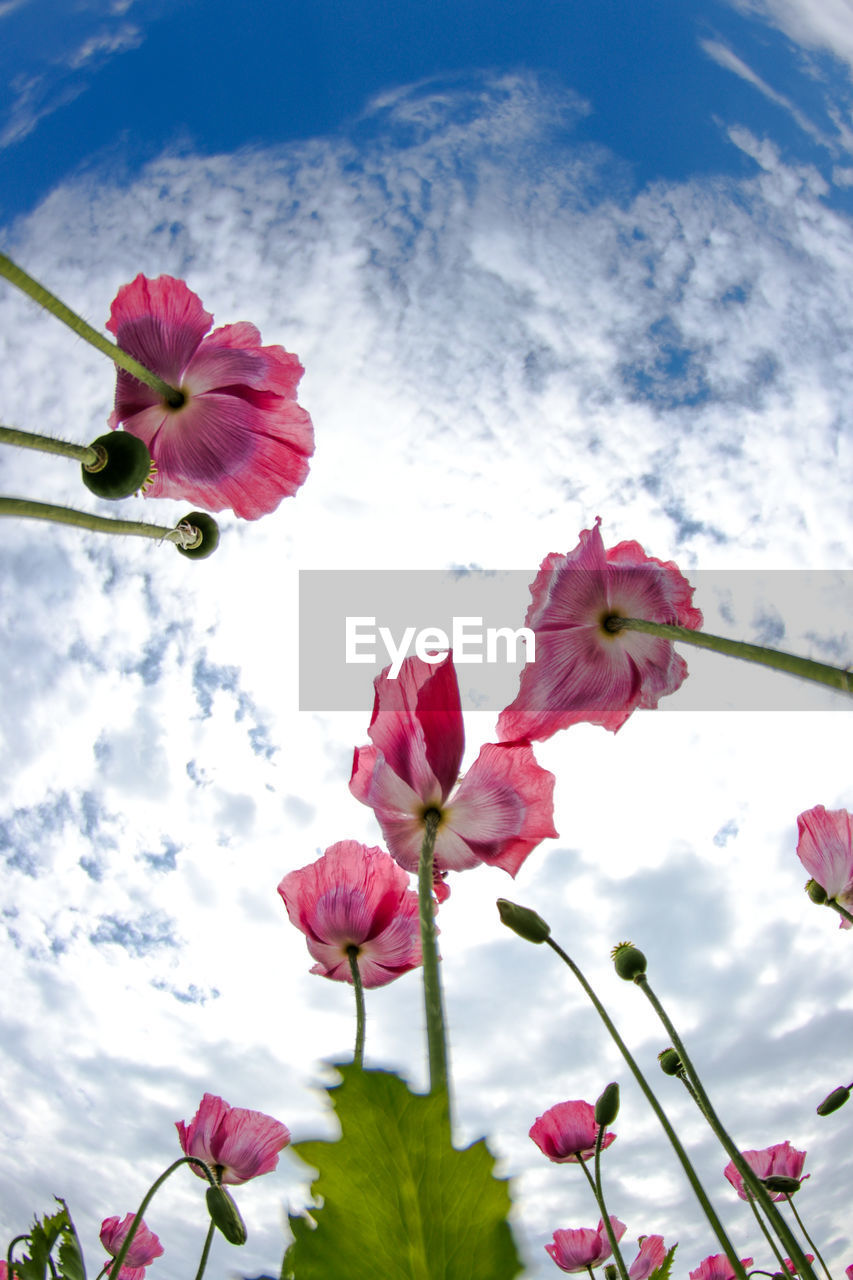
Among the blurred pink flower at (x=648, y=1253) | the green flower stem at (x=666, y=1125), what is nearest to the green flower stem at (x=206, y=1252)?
the green flower stem at (x=666, y=1125)

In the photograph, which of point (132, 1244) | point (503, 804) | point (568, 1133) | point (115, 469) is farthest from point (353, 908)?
point (132, 1244)

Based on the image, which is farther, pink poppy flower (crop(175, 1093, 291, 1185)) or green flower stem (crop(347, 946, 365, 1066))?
pink poppy flower (crop(175, 1093, 291, 1185))

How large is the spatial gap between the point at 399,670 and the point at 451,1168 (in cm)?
88

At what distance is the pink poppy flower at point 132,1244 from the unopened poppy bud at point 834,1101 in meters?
2.88

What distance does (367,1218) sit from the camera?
364 millimetres

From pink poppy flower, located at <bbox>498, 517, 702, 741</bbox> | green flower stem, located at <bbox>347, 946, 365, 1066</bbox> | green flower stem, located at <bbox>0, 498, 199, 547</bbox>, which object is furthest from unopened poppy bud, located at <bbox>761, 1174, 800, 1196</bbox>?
green flower stem, located at <bbox>0, 498, 199, 547</bbox>

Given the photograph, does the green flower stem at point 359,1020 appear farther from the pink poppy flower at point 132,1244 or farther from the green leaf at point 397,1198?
the pink poppy flower at point 132,1244

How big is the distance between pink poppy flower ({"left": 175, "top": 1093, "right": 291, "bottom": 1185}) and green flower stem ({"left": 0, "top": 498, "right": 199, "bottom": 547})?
2.30 metres

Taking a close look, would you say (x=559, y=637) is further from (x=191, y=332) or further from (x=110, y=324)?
(x=110, y=324)

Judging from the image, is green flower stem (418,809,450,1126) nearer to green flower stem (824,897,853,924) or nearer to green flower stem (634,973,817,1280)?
green flower stem (634,973,817,1280)

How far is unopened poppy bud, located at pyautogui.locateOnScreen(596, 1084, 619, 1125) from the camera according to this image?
6.94 feet

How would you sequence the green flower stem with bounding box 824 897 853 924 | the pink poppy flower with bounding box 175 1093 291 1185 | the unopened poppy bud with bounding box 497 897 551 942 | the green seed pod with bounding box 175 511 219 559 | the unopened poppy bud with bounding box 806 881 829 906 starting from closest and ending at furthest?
the green seed pod with bounding box 175 511 219 559
the unopened poppy bud with bounding box 497 897 551 942
the green flower stem with bounding box 824 897 853 924
the unopened poppy bud with bounding box 806 881 829 906
the pink poppy flower with bounding box 175 1093 291 1185

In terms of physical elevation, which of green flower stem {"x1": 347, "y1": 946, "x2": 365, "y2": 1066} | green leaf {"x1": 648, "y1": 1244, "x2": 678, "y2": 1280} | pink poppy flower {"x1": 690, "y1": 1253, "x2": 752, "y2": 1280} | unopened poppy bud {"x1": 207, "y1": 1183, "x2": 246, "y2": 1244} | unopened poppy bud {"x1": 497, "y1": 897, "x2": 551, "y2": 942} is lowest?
pink poppy flower {"x1": 690, "y1": 1253, "x2": 752, "y2": 1280}

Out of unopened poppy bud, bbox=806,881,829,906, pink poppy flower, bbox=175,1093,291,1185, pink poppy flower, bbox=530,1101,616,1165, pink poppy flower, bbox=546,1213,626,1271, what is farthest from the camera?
pink poppy flower, bbox=546,1213,626,1271
